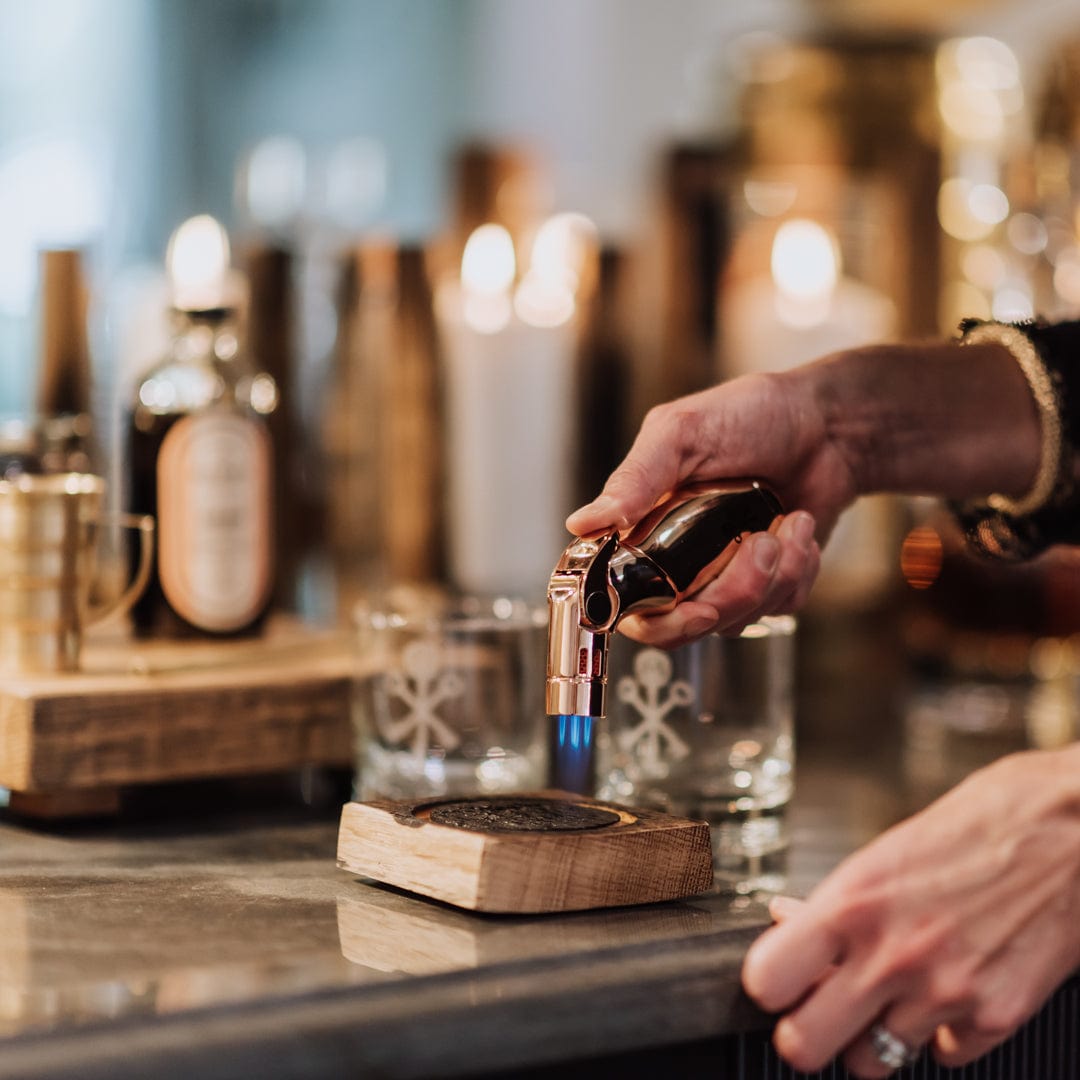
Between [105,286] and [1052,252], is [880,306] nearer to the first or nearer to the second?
[1052,252]

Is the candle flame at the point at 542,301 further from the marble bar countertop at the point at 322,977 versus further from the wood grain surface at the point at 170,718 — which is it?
the marble bar countertop at the point at 322,977

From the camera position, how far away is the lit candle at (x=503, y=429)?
140cm

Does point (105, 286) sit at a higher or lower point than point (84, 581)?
higher

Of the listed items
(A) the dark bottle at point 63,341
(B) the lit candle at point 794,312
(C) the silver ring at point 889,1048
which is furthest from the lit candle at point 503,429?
(C) the silver ring at point 889,1048

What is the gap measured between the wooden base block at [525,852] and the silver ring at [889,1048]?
0.33 ft

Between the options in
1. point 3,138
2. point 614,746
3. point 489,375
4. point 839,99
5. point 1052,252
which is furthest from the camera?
point 3,138

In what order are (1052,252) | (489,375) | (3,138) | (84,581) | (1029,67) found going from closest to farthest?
(84,581) < (489,375) < (1052,252) < (3,138) < (1029,67)

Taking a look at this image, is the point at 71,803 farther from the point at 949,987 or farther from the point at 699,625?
the point at 949,987

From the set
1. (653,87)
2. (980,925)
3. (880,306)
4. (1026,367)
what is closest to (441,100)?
(653,87)

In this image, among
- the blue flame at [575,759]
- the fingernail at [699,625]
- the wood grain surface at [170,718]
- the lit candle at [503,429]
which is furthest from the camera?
the lit candle at [503,429]

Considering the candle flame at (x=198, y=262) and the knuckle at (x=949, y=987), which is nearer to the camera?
the knuckle at (x=949, y=987)

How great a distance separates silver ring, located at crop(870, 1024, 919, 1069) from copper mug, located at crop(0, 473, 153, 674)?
51 centimetres

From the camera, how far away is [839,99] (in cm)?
181

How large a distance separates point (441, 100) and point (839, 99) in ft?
2.52
